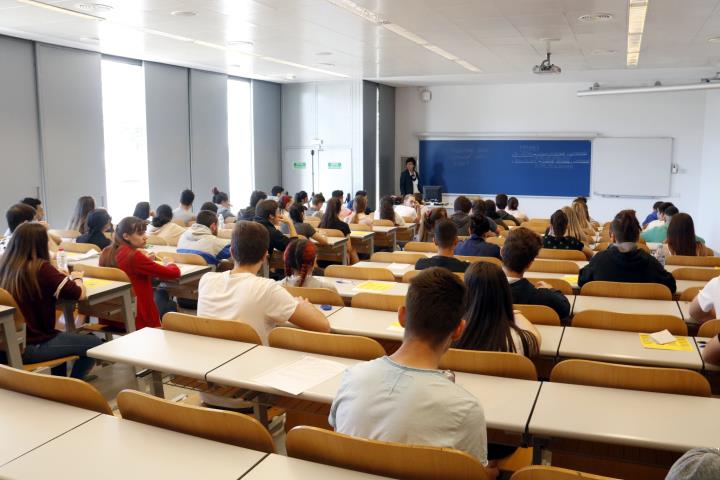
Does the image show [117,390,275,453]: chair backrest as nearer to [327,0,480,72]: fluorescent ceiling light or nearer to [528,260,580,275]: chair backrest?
[528,260,580,275]: chair backrest

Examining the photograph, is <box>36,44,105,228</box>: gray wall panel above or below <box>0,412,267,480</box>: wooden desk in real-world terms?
above

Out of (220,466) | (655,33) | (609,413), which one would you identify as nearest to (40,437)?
(220,466)

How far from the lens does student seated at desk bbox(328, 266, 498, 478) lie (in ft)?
5.90

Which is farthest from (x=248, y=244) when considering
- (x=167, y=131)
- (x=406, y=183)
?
(x=406, y=183)

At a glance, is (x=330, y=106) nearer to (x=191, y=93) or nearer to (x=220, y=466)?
(x=191, y=93)

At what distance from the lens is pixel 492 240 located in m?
6.73

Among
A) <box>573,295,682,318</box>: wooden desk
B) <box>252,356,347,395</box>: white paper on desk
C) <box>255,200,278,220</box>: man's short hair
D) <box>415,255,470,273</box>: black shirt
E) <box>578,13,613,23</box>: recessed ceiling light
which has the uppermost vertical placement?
<box>578,13,613,23</box>: recessed ceiling light

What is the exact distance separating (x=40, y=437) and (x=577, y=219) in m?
5.89

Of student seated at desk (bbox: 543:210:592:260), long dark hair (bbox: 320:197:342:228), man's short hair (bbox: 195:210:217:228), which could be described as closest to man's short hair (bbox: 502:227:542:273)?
student seated at desk (bbox: 543:210:592:260)

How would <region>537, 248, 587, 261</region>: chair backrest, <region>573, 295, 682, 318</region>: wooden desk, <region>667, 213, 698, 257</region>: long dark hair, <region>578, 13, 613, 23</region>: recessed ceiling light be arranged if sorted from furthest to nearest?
1. <region>578, 13, 613, 23</region>: recessed ceiling light
2. <region>537, 248, 587, 261</region>: chair backrest
3. <region>667, 213, 698, 257</region>: long dark hair
4. <region>573, 295, 682, 318</region>: wooden desk

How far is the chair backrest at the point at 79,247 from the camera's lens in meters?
5.86

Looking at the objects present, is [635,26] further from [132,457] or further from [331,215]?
[132,457]

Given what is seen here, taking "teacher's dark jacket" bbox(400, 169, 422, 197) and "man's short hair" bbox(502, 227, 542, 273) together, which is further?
"teacher's dark jacket" bbox(400, 169, 422, 197)

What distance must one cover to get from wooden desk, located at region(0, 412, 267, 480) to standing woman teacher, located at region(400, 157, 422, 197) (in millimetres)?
12453
